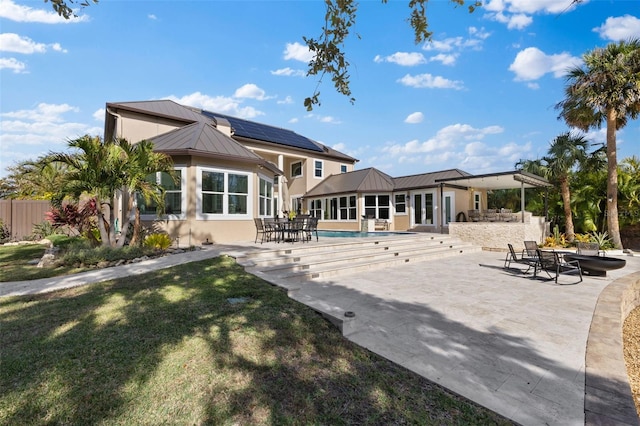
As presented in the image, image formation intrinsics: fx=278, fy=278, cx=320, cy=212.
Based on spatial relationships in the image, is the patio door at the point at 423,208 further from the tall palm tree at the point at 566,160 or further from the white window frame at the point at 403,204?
the tall palm tree at the point at 566,160

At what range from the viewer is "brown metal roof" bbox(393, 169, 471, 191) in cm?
1815

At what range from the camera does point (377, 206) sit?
2075 centimetres

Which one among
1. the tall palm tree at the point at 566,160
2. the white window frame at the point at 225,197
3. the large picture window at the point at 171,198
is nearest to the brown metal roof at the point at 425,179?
the tall palm tree at the point at 566,160

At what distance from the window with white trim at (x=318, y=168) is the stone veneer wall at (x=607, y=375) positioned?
20632 mm

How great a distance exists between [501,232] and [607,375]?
1251 cm

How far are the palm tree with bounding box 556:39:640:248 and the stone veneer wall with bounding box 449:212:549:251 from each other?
310 cm

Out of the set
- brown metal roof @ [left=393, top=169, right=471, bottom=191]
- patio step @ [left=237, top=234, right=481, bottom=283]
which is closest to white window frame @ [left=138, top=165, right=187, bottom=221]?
patio step @ [left=237, top=234, right=481, bottom=283]

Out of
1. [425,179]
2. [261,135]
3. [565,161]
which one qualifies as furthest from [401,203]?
[261,135]

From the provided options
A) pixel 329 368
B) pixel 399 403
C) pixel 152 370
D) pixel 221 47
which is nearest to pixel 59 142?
pixel 221 47

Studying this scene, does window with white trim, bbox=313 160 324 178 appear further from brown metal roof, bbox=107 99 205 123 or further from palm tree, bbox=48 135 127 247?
palm tree, bbox=48 135 127 247

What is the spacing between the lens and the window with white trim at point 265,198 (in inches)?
557

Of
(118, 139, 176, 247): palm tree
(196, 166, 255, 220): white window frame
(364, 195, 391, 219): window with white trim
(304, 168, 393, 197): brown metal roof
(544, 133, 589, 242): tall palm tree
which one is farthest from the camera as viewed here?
(364, 195, 391, 219): window with white trim

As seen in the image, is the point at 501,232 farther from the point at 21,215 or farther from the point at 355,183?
the point at 21,215

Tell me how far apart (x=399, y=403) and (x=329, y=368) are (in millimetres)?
818
